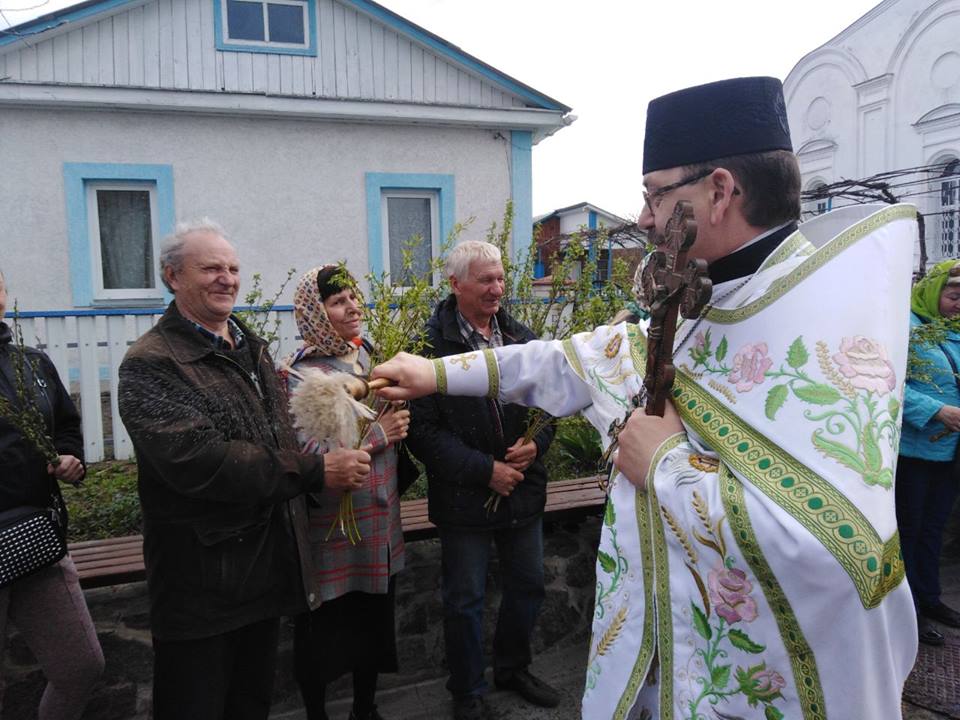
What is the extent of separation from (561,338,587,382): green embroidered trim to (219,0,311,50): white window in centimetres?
829

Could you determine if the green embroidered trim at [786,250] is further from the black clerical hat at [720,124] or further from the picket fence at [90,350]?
the picket fence at [90,350]

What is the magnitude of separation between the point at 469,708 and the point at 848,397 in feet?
8.38

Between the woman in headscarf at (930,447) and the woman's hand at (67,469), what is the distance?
415cm

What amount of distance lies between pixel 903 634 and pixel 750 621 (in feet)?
0.92

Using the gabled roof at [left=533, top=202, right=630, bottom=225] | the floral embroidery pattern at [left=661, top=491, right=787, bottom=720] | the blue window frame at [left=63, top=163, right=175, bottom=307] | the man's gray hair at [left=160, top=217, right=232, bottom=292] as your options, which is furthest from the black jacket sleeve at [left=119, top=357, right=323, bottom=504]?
the gabled roof at [left=533, top=202, right=630, bottom=225]

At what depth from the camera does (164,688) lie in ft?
7.65

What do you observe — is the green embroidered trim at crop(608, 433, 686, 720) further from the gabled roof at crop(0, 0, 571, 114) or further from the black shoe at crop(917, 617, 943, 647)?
the gabled roof at crop(0, 0, 571, 114)

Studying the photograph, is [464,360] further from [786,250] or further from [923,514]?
[923,514]

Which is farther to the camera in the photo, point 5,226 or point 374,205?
point 374,205

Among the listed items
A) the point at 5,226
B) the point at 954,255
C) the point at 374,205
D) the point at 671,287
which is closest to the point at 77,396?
the point at 5,226

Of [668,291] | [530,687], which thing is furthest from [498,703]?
[668,291]

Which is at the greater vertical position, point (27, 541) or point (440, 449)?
point (440, 449)

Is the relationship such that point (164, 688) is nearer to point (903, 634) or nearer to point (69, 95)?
point (903, 634)

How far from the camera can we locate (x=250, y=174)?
8.72 m
